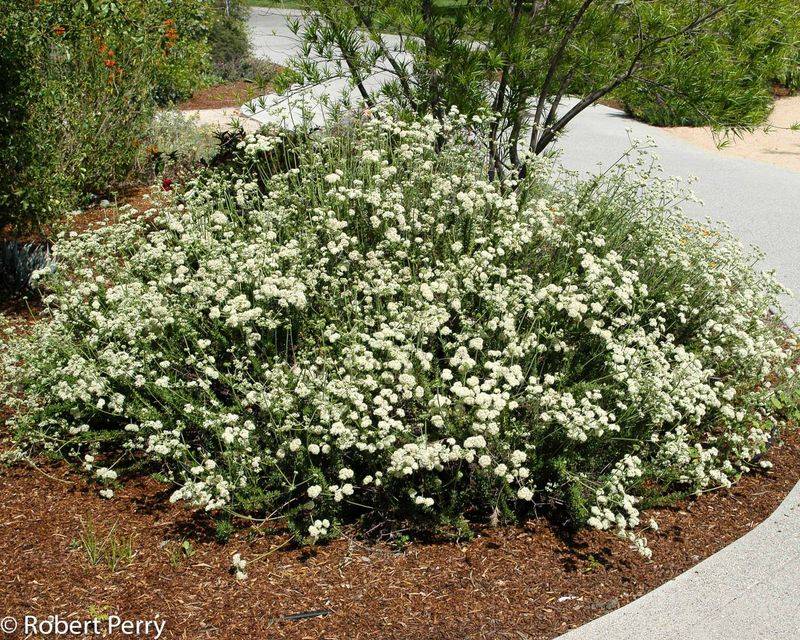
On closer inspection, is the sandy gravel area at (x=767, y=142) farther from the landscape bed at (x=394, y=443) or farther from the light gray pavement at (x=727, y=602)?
the light gray pavement at (x=727, y=602)

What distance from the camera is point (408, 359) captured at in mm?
4180

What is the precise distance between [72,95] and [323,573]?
598 cm

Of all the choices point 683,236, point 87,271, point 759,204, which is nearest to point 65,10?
point 87,271

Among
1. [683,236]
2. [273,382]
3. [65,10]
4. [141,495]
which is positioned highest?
[65,10]

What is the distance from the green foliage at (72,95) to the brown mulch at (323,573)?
10.4 ft

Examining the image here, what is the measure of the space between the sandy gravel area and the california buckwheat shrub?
7426 millimetres

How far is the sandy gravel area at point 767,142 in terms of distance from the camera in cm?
1216

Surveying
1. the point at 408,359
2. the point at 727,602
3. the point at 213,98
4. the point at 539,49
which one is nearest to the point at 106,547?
the point at 408,359

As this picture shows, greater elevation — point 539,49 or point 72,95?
point 539,49

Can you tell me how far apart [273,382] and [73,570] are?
1.29 m

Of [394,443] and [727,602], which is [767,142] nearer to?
[727,602]

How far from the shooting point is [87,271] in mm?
5059

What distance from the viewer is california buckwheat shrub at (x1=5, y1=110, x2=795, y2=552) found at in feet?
12.9

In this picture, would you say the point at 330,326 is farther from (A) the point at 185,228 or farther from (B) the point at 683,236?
(B) the point at 683,236
